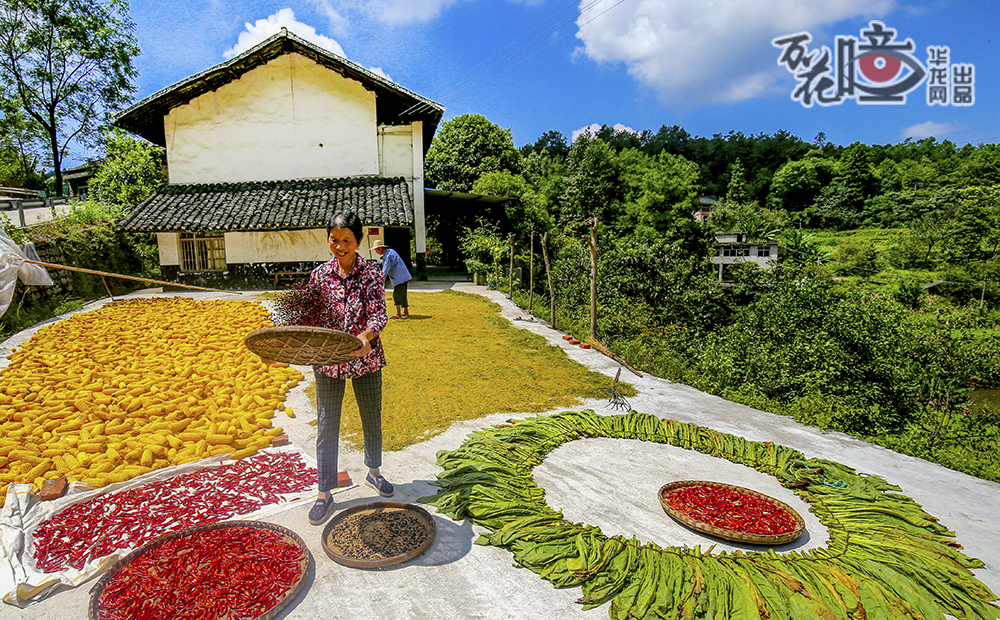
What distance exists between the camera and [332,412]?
3.12m

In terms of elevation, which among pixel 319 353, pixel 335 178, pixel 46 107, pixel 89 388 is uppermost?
pixel 46 107

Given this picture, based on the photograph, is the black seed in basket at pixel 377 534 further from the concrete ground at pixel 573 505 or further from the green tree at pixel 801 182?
the green tree at pixel 801 182

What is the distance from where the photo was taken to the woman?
9.96 ft

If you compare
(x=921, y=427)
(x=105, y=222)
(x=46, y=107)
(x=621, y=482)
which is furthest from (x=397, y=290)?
(x=46, y=107)

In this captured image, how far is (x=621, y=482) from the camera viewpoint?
3891 millimetres

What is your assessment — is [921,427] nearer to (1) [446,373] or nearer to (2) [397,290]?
(1) [446,373]

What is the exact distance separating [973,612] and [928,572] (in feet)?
0.79

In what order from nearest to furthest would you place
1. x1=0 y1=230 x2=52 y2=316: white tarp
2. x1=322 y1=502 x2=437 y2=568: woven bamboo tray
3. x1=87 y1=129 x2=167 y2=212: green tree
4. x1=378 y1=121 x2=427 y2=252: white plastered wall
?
x1=322 y1=502 x2=437 y2=568: woven bamboo tray → x1=0 y1=230 x2=52 y2=316: white tarp → x1=378 y1=121 x2=427 y2=252: white plastered wall → x1=87 y1=129 x2=167 y2=212: green tree

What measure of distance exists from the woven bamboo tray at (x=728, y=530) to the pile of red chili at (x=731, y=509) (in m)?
0.03

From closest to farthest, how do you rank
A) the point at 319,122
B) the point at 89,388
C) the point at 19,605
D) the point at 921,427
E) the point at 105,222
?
the point at 19,605
the point at 89,388
the point at 921,427
the point at 105,222
the point at 319,122

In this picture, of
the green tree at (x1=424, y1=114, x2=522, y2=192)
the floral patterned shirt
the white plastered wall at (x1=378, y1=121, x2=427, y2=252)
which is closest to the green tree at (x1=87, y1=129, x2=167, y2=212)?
the white plastered wall at (x1=378, y1=121, x2=427, y2=252)

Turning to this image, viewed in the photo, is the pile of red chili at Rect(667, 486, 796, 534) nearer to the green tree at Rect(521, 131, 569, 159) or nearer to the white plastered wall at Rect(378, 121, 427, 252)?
the white plastered wall at Rect(378, 121, 427, 252)

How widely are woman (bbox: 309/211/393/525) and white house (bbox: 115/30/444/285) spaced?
11012 millimetres

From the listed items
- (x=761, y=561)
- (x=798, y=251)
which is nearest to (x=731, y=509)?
(x=761, y=561)
